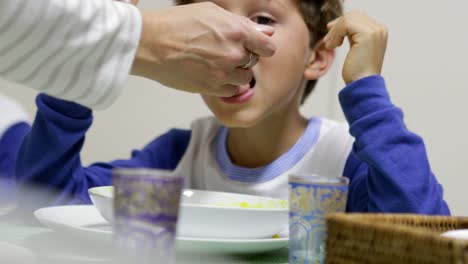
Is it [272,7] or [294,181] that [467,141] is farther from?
[294,181]

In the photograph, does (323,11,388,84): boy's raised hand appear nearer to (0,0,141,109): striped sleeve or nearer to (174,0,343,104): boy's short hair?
(174,0,343,104): boy's short hair

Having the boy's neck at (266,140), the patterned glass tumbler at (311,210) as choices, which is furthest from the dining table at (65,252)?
the boy's neck at (266,140)

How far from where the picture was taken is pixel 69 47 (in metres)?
0.62

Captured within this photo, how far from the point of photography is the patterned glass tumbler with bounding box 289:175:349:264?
0.68m

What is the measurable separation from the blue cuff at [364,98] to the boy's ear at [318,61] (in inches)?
14.2

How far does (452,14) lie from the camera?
175 cm

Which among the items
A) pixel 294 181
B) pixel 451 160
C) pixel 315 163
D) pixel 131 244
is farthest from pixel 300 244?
pixel 451 160

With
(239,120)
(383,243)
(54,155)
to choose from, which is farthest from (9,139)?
(383,243)

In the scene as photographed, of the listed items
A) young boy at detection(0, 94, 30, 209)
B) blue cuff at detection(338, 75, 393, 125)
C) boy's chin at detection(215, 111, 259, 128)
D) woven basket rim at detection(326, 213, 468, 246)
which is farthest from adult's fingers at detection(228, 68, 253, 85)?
young boy at detection(0, 94, 30, 209)

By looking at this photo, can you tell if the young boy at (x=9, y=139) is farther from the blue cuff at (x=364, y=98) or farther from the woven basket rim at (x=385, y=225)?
the woven basket rim at (x=385, y=225)

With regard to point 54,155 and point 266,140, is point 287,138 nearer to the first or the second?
point 266,140

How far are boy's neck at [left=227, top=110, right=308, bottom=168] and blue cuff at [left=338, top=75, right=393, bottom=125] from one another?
374mm

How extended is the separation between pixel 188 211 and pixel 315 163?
0.59m

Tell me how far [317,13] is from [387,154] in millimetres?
504
